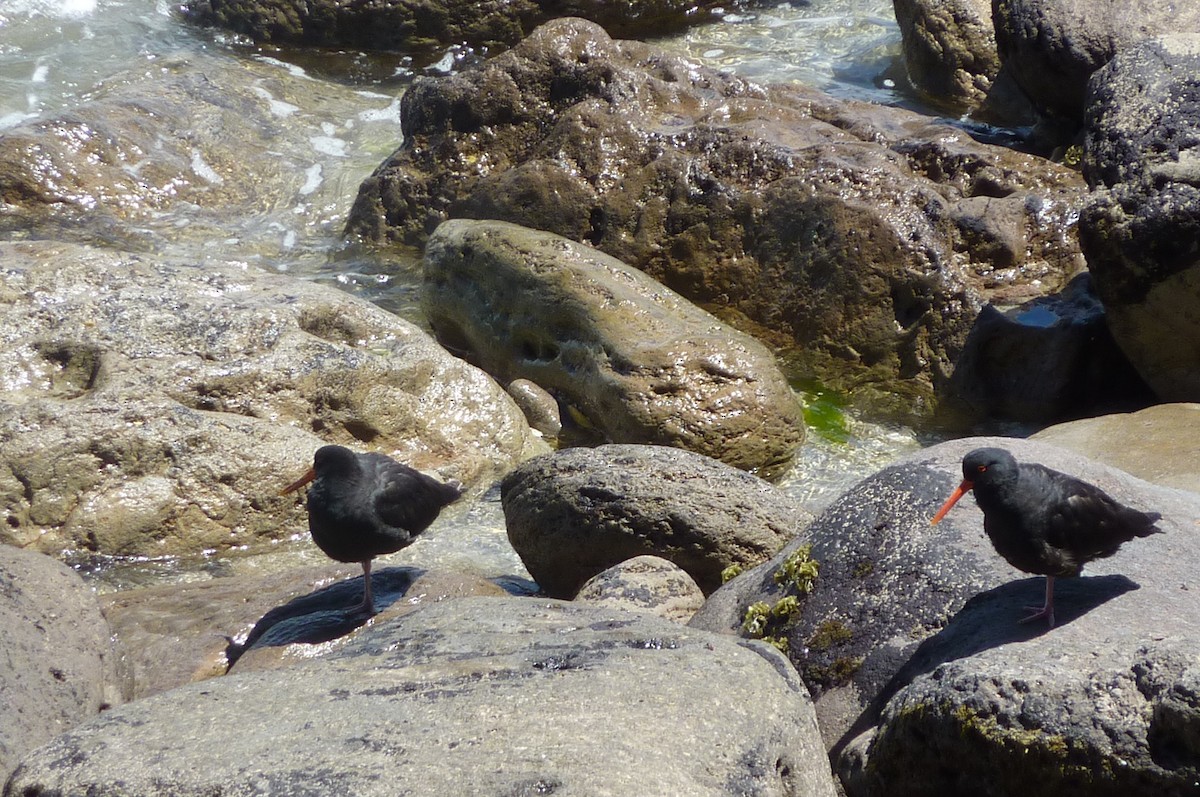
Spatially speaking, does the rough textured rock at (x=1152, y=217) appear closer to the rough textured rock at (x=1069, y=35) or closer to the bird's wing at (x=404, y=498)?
the rough textured rock at (x=1069, y=35)

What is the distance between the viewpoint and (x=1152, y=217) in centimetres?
775

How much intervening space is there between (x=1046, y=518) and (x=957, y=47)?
11.2m

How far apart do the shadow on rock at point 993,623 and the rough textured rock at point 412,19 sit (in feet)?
44.3

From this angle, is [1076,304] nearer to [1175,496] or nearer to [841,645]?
[1175,496]

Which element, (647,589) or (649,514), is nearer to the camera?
(647,589)

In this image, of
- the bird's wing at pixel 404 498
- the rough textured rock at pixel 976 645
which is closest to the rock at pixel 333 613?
the bird's wing at pixel 404 498

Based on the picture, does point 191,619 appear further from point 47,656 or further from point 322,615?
point 47,656

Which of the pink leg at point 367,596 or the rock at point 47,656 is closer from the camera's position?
the rock at point 47,656

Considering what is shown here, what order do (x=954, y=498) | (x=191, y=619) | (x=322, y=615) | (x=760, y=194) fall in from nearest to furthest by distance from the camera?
→ (x=954, y=498) < (x=322, y=615) < (x=191, y=619) < (x=760, y=194)

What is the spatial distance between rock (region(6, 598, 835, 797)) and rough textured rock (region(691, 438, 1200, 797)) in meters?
0.45

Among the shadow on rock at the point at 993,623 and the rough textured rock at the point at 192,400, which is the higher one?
the shadow on rock at the point at 993,623

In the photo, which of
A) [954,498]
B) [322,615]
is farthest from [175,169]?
[954,498]

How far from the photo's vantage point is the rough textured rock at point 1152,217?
7.75 metres

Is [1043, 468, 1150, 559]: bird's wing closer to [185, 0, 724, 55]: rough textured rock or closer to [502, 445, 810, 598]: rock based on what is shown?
[502, 445, 810, 598]: rock
